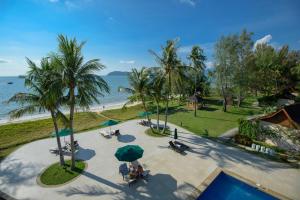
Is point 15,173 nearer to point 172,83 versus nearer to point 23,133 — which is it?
point 23,133

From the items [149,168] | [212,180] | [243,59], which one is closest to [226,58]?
[243,59]

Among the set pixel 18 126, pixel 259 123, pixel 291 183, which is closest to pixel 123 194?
pixel 291 183

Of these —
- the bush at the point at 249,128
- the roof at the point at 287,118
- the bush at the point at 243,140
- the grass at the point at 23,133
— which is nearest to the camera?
the roof at the point at 287,118

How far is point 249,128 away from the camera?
61.2 feet

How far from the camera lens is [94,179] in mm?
12008

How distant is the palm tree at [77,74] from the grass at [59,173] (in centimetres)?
478

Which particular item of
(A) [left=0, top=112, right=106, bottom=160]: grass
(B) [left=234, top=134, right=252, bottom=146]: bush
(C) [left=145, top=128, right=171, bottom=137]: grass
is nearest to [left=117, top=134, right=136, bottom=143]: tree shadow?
(C) [left=145, top=128, right=171, bottom=137]: grass

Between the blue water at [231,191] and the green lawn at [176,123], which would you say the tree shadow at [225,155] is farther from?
the green lawn at [176,123]

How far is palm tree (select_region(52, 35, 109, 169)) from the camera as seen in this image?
11.0m

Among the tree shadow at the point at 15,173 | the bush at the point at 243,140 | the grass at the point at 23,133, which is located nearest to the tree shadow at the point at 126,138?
the grass at the point at 23,133

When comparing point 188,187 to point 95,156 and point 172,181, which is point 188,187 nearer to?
point 172,181

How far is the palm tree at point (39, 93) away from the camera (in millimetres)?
10851

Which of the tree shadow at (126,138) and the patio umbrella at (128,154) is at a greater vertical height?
the patio umbrella at (128,154)

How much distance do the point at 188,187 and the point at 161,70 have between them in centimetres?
1196
